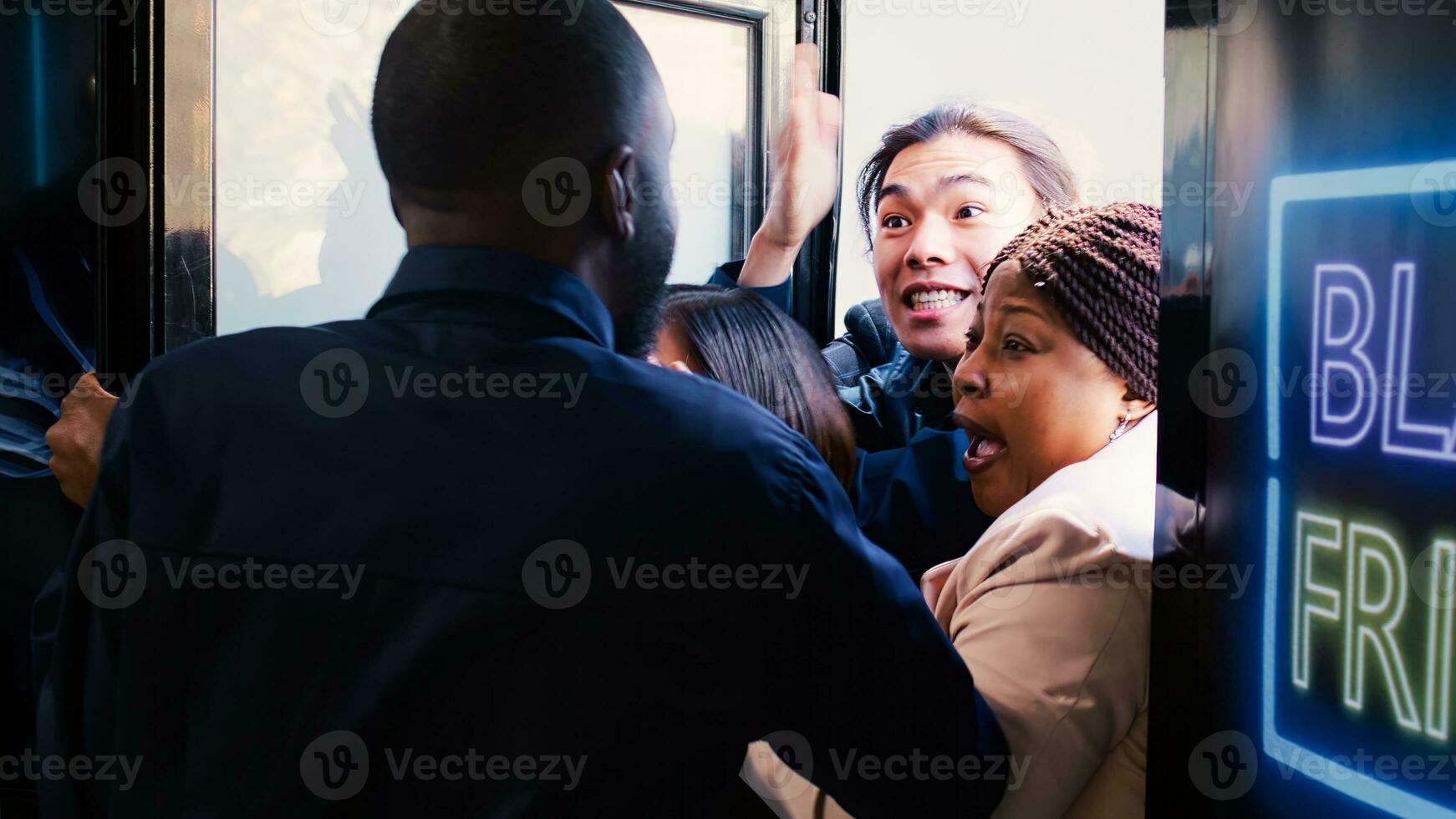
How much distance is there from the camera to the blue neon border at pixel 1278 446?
77 centimetres

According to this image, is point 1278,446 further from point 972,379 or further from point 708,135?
point 708,135

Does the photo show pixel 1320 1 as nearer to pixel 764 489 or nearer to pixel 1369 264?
pixel 1369 264

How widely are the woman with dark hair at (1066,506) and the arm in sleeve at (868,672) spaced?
71 mm

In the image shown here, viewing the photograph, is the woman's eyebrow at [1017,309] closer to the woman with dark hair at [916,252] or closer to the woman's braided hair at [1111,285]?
the woman's braided hair at [1111,285]

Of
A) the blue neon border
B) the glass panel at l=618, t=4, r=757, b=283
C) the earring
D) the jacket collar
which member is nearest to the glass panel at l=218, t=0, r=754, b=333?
the glass panel at l=618, t=4, r=757, b=283

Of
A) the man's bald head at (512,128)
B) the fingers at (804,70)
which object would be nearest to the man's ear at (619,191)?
the man's bald head at (512,128)

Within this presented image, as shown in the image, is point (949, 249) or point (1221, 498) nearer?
point (1221, 498)

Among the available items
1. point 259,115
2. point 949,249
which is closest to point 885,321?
point 949,249

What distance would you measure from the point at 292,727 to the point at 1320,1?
3.34ft

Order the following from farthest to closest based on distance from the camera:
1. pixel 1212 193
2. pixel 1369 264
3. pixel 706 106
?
pixel 706 106 < pixel 1212 193 < pixel 1369 264

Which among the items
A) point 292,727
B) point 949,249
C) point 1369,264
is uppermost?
point 949,249

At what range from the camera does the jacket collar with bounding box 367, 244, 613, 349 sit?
102 cm

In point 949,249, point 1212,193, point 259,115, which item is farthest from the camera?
point 949,249

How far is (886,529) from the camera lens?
6.07 feet
